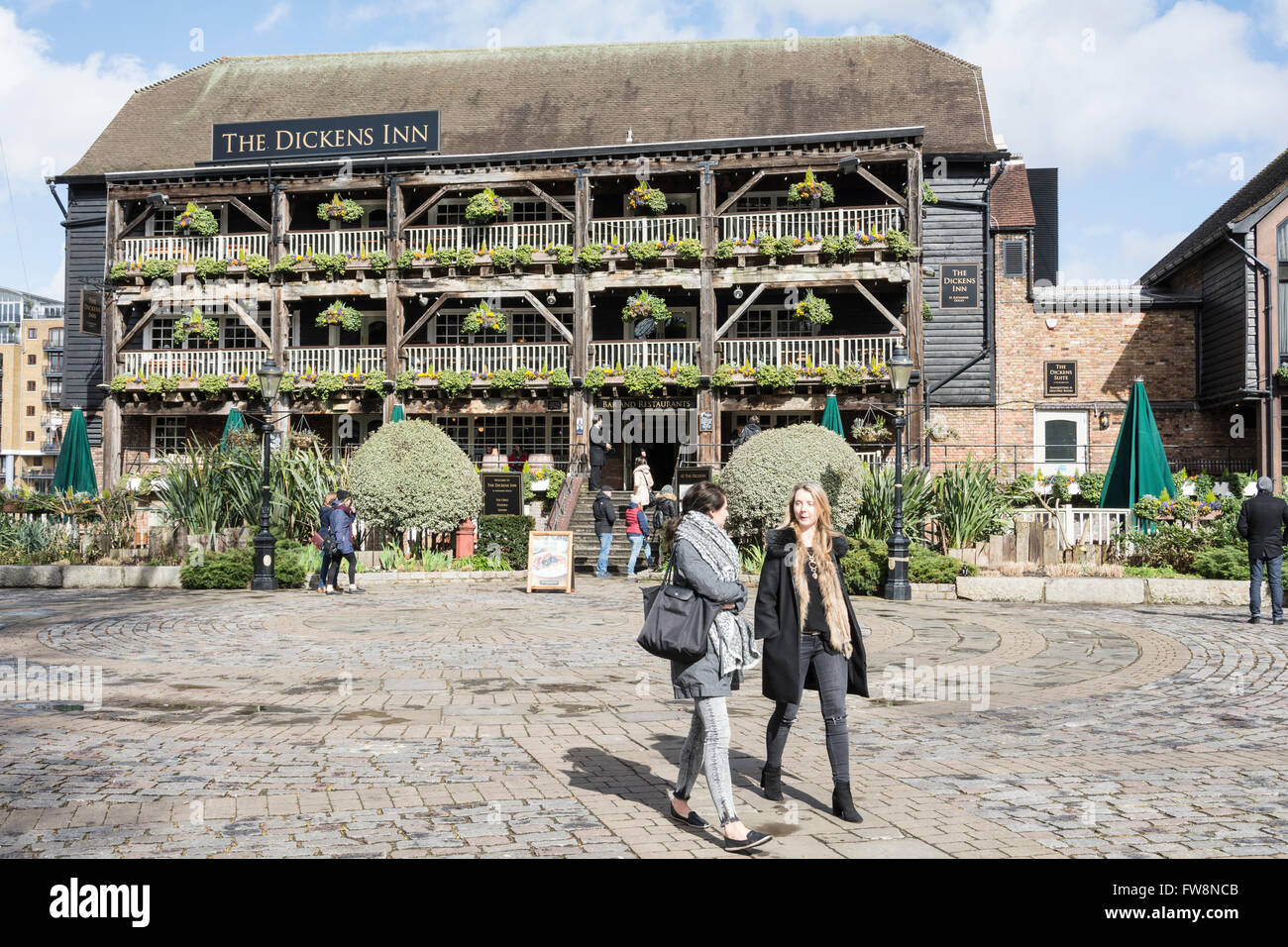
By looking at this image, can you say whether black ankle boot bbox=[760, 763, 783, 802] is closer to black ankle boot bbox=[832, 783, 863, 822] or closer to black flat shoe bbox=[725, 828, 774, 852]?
black ankle boot bbox=[832, 783, 863, 822]

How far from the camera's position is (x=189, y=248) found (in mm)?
26906

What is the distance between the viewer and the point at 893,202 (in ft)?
83.7

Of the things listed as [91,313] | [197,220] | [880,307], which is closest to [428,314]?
[197,220]

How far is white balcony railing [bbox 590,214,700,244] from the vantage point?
2489 cm

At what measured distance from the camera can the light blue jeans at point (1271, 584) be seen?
12.1m

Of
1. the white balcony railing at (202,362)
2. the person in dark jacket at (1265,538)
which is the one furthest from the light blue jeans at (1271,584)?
the white balcony railing at (202,362)

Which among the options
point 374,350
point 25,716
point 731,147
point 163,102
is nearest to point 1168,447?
point 731,147

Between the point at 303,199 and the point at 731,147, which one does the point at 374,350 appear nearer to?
the point at 303,199

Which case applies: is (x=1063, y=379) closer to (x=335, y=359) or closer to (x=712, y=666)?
(x=335, y=359)

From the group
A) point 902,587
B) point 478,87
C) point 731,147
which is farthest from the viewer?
point 478,87

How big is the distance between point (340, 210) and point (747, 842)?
24356mm

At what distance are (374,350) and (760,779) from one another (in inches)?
884
